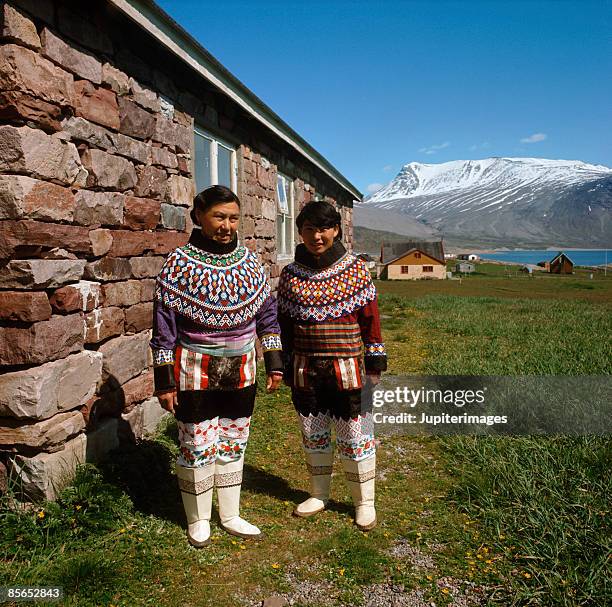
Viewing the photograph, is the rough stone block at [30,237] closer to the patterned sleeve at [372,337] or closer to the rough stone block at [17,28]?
the rough stone block at [17,28]

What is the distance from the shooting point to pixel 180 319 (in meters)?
2.70

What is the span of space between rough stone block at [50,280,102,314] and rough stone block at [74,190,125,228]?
43 cm

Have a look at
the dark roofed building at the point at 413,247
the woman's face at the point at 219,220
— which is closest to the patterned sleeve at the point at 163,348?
the woman's face at the point at 219,220

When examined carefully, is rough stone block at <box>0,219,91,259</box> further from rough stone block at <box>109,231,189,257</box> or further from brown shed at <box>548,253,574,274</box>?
brown shed at <box>548,253,574,274</box>

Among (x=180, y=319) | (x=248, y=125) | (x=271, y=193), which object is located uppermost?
(x=248, y=125)

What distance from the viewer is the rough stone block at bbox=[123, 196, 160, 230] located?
3.88 m

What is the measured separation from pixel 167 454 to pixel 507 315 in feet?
33.2

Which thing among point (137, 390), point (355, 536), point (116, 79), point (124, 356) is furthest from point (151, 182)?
point (355, 536)

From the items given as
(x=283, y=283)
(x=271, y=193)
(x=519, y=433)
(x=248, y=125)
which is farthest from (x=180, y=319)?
(x=271, y=193)

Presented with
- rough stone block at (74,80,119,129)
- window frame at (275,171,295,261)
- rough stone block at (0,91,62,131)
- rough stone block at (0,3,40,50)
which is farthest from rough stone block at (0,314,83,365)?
window frame at (275,171,295,261)

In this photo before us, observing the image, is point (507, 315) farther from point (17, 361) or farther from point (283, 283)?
point (17, 361)

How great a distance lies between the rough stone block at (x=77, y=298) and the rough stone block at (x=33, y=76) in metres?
1.14

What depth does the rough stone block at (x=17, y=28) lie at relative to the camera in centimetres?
267

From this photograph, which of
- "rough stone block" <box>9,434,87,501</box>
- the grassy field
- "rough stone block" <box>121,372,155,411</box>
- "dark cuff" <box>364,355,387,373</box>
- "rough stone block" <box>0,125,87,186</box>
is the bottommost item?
the grassy field
